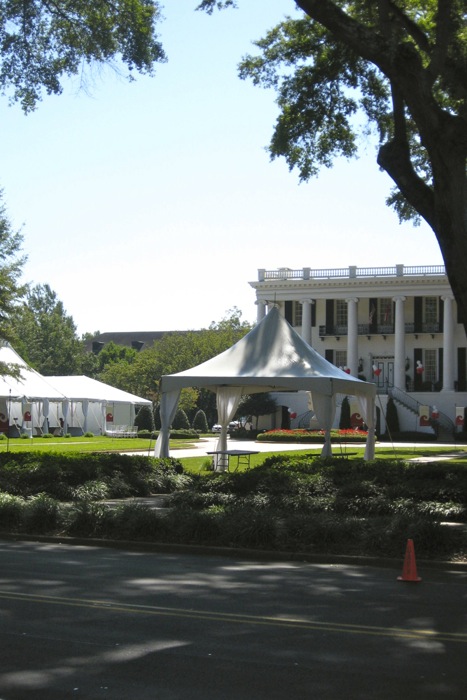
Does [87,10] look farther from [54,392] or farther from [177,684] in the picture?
[54,392]

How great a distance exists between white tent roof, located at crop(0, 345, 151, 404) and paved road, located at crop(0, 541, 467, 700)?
121ft

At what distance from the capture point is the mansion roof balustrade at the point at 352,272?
6988 cm

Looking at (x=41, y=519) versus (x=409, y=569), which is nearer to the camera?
(x=409, y=569)

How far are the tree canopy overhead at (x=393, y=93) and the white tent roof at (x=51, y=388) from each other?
89.2ft

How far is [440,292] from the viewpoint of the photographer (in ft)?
227

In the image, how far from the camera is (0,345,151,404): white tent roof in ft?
161

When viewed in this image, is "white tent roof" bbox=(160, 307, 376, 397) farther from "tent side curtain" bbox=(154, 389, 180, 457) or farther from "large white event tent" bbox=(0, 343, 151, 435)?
"large white event tent" bbox=(0, 343, 151, 435)

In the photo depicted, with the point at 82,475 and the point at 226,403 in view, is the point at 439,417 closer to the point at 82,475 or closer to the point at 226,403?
the point at 226,403

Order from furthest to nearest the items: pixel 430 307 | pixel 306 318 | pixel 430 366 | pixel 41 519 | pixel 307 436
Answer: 1. pixel 306 318
2. pixel 430 307
3. pixel 430 366
4. pixel 307 436
5. pixel 41 519

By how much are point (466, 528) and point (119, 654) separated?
8.64 m

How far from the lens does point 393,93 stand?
1683 cm

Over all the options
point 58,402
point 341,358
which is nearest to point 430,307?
point 341,358

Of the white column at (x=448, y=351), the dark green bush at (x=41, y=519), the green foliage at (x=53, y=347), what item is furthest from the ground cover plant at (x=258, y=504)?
the green foliage at (x=53, y=347)

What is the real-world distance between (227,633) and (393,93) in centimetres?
1186
